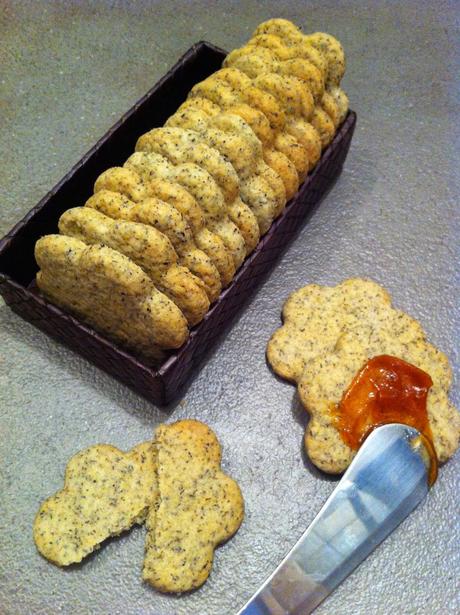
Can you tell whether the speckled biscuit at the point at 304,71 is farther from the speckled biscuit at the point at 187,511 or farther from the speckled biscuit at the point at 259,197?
the speckled biscuit at the point at 187,511

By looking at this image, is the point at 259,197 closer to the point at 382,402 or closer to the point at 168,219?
the point at 168,219

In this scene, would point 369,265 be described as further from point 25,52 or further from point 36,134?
point 25,52

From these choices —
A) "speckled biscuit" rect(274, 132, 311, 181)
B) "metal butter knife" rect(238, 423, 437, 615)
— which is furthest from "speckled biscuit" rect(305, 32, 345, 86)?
"metal butter knife" rect(238, 423, 437, 615)

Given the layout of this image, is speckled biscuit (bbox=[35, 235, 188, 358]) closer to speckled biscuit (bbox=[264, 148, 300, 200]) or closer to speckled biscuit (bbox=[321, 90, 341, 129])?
speckled biscuit (bbox=[264, 148, 300, 200])

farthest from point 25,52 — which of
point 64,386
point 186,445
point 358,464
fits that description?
point 358,464

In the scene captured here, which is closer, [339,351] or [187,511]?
[187,511]

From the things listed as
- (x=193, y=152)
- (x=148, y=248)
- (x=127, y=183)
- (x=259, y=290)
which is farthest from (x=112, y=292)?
(x=259, y=290)

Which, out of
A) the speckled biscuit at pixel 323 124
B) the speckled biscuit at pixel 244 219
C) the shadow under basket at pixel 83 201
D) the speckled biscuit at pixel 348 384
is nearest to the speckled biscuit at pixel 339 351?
the speckled biscuit at pixel 348 384

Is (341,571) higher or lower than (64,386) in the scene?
higher
